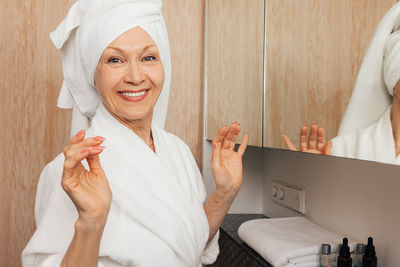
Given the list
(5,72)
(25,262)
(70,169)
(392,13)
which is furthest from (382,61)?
(5,72)

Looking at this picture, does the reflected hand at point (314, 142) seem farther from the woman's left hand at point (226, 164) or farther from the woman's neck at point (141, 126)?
the woman's neck at point (141, 126)

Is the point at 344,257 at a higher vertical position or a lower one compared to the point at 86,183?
lower

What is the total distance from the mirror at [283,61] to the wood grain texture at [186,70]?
0.22 feet

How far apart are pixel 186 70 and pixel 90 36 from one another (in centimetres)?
102

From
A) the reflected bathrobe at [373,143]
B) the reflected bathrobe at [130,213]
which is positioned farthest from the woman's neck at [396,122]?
the reflected bathrobe at [130,213]

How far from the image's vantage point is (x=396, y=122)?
0.87 meters

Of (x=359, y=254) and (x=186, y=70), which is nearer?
(x=359, y=254)

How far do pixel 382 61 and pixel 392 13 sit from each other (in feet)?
0.32

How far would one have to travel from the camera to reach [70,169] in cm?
74

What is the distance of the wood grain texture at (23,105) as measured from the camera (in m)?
1.76

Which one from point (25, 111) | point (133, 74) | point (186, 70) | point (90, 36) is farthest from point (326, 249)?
point (25, 111)

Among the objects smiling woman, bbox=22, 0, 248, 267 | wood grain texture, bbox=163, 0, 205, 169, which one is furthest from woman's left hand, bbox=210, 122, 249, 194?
wood grain texture, bbox=163, 0, 205, 169

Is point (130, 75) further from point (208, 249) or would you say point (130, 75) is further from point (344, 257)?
point (344, 257)

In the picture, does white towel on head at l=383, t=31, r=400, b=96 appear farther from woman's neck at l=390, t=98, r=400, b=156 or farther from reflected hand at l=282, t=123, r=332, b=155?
reflected hand at l=282, t=123, r=332, b=155
